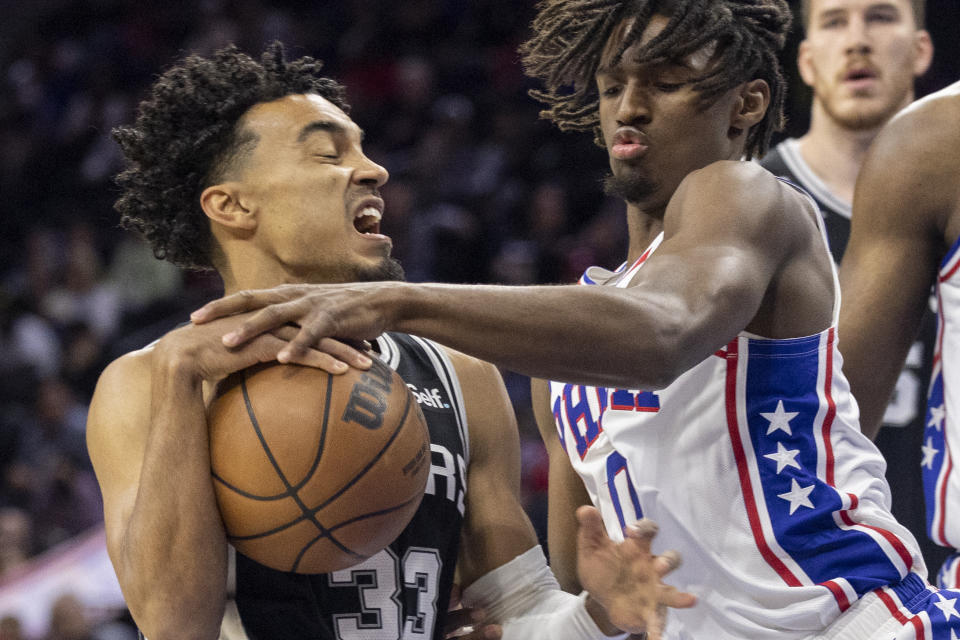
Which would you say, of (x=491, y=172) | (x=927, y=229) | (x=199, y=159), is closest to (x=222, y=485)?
(x=199, y=159)

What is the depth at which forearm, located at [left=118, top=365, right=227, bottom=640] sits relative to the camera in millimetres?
2004

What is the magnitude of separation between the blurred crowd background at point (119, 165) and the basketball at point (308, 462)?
159 inches

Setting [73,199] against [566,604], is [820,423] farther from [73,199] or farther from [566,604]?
[73,199]

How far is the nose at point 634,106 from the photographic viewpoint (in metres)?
2.33

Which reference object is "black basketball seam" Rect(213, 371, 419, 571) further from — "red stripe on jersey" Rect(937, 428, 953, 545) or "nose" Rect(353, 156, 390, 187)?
"red stripe on jersey" Rect(937, 428, 953, 545)

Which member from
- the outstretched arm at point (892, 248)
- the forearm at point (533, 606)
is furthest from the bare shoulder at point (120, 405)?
the outstretched arm at point (892, 248)

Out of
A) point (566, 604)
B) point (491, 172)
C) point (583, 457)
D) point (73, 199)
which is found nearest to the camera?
point (583, 457)

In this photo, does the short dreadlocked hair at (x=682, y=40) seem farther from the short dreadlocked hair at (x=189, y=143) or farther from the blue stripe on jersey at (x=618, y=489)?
the blue stripe on jersey at (x=618, y=489)

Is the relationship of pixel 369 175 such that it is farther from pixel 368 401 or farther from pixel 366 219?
pixel 368 401

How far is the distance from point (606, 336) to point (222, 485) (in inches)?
28.3

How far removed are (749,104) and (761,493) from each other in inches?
32.3

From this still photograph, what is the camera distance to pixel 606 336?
184cm

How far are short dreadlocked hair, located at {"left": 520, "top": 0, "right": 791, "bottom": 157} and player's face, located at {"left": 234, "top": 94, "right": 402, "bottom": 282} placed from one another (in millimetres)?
476

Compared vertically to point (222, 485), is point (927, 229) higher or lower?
higher
